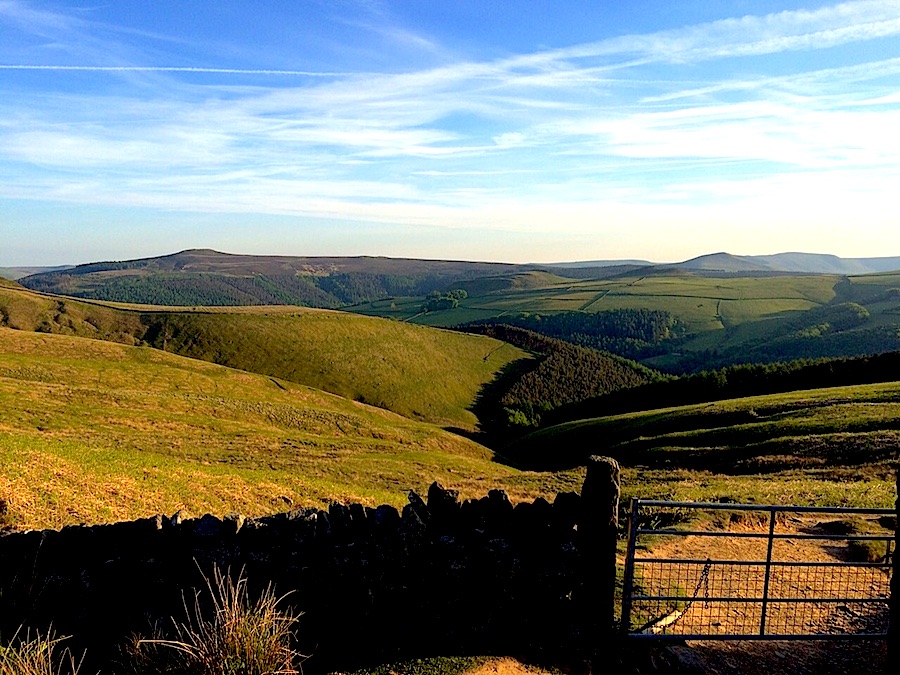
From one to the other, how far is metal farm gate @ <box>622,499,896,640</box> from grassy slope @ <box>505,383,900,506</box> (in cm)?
405

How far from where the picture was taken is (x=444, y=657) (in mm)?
7809

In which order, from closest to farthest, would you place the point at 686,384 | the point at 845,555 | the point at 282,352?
the point at 845,555 → the point at 686,384 → the point at 282,352

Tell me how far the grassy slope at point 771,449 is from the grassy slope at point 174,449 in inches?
311

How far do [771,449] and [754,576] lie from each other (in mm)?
23932

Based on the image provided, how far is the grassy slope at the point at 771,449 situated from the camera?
2145 cm

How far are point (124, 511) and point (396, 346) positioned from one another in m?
122

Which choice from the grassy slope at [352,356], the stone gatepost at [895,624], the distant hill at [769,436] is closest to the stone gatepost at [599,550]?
the stone gatepost at [895,624]

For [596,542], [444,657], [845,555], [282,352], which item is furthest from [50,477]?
[282,352]

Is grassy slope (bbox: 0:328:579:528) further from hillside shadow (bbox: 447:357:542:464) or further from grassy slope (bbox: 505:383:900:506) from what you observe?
hillside shadow (bbox: 447:357:542:464)

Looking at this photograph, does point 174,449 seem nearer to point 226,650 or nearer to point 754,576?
point 226,650

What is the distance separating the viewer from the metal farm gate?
8.48m

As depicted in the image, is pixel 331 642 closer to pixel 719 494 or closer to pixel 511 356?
pixel 719 494

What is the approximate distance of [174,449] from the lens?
2931 centimetres

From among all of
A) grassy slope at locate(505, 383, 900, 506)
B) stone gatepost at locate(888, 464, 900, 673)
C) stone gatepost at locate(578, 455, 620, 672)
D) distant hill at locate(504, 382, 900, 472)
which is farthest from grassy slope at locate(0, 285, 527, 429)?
stone gatepost at locate(888, 464, 900, 673)
